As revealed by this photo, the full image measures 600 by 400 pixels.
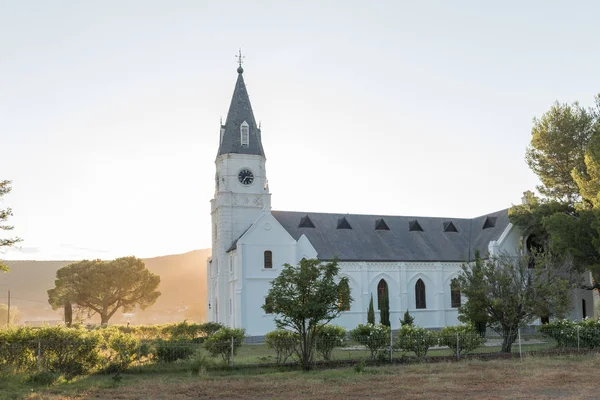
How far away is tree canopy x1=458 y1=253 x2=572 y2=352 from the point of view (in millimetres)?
29359

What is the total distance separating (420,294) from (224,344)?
30.1 meters

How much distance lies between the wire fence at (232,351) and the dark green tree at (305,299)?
0.53 meters

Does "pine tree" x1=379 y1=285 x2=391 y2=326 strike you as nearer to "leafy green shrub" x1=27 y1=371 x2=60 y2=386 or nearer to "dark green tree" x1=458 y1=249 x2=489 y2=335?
"dark green tree" x1=458 y1=249 x2=489 y2=335

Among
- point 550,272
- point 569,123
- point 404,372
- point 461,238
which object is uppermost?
point 569,123

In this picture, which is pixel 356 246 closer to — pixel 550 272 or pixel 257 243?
pixel 257 243

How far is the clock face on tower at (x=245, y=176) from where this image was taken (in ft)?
168

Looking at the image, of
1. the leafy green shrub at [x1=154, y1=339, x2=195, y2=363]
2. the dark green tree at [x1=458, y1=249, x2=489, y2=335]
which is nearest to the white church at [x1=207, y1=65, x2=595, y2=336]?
the dark green tree at [x1=458, y1=249, x2=489, y2=335]

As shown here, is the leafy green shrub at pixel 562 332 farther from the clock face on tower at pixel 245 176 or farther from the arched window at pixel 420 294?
the clock face on tower at pixel 245 176

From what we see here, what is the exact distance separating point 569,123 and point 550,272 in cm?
1878

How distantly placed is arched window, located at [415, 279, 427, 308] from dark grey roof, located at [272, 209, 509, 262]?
2.19m

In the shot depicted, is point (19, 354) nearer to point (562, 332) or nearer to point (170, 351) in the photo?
point (170, 351)

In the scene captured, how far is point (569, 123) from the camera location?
152 feet

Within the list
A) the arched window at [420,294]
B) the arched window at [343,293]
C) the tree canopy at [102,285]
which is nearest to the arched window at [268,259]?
the arched window at [420,294]

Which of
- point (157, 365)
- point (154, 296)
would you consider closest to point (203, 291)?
point (154, 296)
